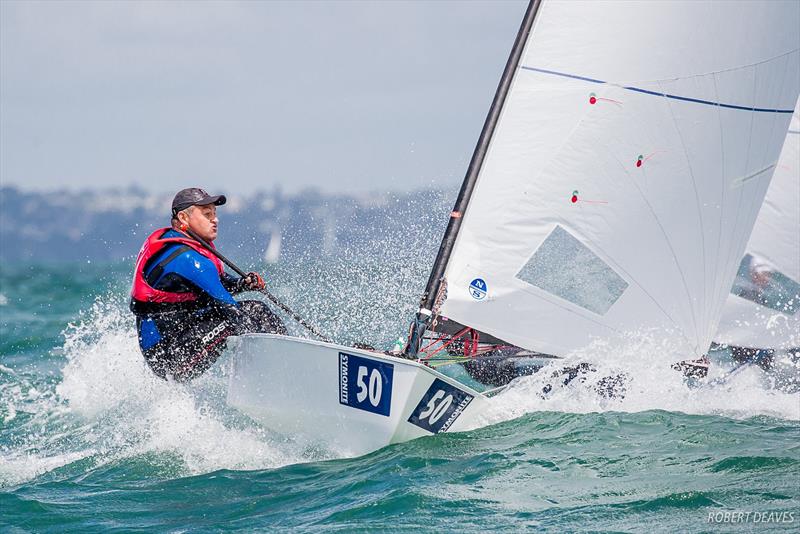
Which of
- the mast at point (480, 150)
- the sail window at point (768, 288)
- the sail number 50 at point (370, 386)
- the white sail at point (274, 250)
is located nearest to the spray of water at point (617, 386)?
the mast at point (480, 150)

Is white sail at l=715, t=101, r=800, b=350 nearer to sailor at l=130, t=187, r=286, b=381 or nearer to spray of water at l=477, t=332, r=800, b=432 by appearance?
spray of water at l=477, t=332, r=800, b=432

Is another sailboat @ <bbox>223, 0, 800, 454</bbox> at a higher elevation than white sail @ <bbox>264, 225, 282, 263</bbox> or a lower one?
lower

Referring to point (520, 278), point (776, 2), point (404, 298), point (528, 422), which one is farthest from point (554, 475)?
point (404, 298)

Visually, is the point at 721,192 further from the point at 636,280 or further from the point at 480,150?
the point at 480,150

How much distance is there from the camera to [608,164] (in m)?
5.08

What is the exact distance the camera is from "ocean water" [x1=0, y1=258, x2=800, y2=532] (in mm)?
3918

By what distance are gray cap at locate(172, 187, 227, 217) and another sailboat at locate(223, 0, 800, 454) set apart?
3.82 ft

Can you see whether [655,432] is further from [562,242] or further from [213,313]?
[213,313]

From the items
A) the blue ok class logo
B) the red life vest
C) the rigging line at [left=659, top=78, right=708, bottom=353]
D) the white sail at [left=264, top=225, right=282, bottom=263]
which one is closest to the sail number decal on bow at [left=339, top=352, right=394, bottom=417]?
the blue ok class logo

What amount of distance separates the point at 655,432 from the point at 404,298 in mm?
4031

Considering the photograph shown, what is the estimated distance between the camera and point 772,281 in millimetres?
6336

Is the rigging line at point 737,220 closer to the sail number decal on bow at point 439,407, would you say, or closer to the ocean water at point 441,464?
the ocean water at point 441,464

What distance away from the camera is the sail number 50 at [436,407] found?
4.53m

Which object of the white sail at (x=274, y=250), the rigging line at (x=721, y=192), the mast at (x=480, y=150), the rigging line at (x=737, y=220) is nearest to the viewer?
the mast at (x=480, y=150)
